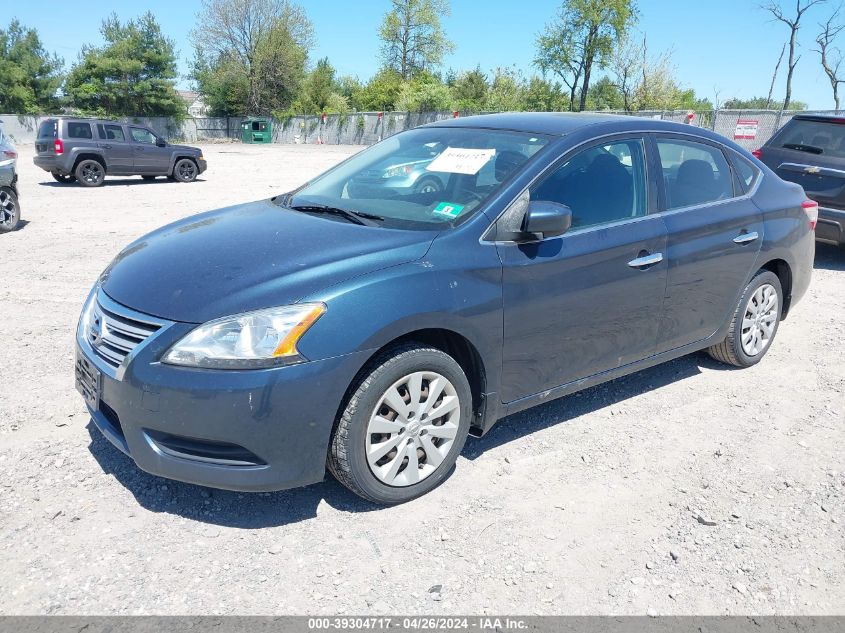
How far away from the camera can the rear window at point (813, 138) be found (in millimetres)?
8383

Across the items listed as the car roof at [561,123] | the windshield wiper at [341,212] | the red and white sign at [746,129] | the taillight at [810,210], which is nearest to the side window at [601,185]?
the car roof at [561,123]

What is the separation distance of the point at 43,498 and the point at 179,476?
2.74ft

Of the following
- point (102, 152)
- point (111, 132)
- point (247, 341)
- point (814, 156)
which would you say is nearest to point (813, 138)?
point (814, 156)

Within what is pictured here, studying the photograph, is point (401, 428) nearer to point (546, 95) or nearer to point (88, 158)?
point (88, 158)

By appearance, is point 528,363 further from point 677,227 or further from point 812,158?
point 812,158

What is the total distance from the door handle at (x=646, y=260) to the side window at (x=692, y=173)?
1.27 ft

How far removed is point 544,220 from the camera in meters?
3.33

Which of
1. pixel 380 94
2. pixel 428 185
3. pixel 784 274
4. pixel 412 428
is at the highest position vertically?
pixel 380 94

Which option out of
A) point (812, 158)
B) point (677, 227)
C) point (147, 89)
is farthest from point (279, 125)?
point (677, 227)

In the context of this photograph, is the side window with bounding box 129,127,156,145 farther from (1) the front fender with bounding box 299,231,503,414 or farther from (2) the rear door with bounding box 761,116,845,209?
(1) the front fender with bounding box 299,231,503,414

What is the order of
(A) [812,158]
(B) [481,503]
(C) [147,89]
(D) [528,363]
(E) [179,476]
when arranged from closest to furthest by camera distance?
(E) [179,476] < (B) [481,503] < (D) [528,363] < (A) [812,158] < (C) [147,89]

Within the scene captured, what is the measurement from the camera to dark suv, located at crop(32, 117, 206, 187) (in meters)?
17.0

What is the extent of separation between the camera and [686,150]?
14.8 feet

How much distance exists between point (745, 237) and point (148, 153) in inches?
687
